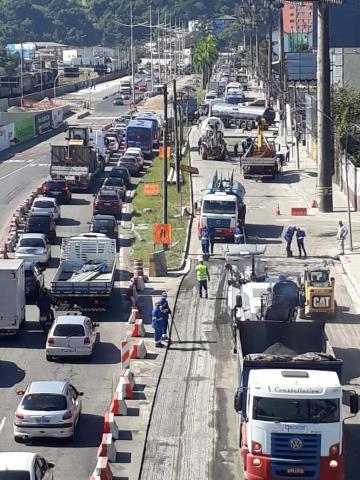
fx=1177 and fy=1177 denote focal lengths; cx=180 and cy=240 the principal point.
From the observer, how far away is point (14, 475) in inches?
802

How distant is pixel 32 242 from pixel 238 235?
8.89 meters

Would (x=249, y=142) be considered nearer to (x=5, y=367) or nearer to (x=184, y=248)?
(x=184, y=248)

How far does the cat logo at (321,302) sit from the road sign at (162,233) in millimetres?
11551

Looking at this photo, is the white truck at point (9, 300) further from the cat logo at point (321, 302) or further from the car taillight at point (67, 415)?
the cat logo at point (321, 302)

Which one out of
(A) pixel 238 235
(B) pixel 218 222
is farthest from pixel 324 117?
(A) pixel 238 235

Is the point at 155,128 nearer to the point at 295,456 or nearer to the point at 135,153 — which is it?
the point at 135,153

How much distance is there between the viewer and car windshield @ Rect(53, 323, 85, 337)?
33312 mm

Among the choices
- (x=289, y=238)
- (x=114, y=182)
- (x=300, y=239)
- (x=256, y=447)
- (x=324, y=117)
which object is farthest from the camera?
(x=114, y=182)

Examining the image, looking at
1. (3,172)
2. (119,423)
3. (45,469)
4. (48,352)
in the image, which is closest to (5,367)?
(48,352)

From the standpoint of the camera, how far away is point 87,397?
30.2m

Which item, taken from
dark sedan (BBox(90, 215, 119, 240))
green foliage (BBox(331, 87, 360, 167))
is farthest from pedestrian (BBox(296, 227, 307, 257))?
green foliage (BBox(331, 87, 360, 167))

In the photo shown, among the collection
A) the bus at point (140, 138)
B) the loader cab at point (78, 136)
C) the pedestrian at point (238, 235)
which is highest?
the loader cab at point (78, 136)

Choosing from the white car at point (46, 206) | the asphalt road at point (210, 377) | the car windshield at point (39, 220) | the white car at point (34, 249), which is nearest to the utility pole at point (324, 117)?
the asphalt road at point (210, 377)

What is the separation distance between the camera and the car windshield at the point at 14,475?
800 inches
